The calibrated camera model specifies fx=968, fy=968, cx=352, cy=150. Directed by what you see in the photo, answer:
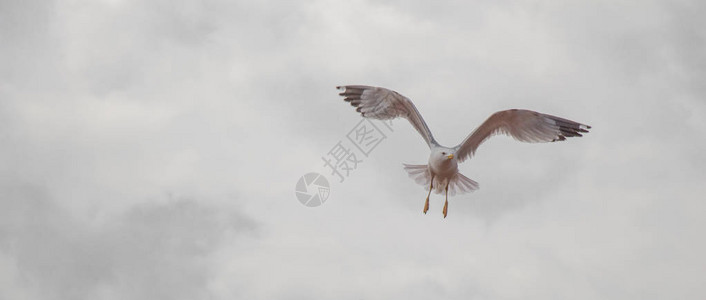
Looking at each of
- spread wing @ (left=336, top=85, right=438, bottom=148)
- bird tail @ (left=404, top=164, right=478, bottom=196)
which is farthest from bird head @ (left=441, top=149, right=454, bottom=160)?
bird tail @ (left=404, top=164, right=478, bottom=196)

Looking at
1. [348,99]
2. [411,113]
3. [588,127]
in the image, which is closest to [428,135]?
[411,113]

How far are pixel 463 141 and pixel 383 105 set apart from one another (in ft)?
7.91

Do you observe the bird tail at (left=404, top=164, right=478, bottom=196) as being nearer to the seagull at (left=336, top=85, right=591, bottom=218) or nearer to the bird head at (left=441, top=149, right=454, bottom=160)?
the seagull at (left=336, top=85, right=591, bottom=218)

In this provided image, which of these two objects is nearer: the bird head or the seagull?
the bird head

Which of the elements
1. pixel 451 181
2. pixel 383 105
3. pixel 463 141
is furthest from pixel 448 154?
pixel 383 105

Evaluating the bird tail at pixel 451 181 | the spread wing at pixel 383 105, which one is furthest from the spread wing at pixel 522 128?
the spread wing at pixel 383 105

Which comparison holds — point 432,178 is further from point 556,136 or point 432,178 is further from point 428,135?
point 556,136

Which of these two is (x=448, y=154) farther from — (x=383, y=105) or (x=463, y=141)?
(x=383, y=105)

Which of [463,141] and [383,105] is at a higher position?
[383,105]

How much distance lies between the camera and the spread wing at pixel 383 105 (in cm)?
2609

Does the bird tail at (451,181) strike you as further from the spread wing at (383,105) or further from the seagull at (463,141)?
the spread wing at (383,105)

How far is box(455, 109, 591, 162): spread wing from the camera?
26.0 m

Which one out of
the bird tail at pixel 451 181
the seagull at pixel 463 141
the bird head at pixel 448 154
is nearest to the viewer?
the bird head at pixel 448 154

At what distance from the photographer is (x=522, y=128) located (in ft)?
86.7
